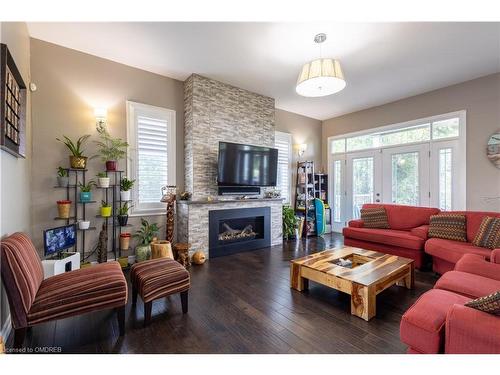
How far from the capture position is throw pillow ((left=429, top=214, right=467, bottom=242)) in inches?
120

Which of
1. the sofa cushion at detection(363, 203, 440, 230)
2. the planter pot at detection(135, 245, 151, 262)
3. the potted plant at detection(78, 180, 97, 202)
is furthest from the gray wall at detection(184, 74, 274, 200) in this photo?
the sofa cushion at detection(363, 203, 440, 230)

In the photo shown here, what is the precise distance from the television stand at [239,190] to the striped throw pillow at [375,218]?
2.04 m

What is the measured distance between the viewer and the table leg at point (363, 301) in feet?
6.39

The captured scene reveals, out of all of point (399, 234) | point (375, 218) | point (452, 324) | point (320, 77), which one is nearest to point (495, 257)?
point (399, 234)

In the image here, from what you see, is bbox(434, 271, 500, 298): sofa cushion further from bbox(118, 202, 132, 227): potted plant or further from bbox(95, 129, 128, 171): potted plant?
bbox(95, 129, 128, 171): potted plant

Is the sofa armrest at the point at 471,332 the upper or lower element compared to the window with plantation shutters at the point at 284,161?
lower

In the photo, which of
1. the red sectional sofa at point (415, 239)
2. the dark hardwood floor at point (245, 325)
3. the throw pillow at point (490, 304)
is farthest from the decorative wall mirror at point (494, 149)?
the throw pillow at point (490, 304)

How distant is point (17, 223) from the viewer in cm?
209

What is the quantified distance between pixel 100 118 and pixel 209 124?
1.57 meters

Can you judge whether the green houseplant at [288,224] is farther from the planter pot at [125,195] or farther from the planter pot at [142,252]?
the planter pot at [125,195]

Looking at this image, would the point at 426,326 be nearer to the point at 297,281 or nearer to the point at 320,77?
the point at 297,281

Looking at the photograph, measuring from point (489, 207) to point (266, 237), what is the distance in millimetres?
3763

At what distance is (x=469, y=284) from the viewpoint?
5.65ft

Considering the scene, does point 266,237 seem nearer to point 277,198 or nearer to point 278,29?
point 277,198
